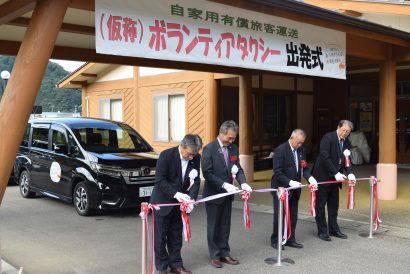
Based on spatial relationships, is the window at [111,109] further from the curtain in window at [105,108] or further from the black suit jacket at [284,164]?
the black suit jacket at [284,164]

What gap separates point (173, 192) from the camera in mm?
4719

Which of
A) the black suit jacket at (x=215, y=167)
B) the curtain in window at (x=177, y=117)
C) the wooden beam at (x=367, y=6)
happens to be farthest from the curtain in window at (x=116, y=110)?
the black suit jacket at (x=215, y=167)

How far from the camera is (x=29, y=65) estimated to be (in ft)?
13.3

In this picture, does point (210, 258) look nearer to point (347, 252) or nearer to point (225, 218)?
point (225, 218)

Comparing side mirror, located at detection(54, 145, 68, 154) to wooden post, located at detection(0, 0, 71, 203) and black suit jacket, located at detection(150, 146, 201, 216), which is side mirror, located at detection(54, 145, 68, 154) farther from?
wooden post, located at detection(0, 0, 71, 203)

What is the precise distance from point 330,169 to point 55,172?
5.19m

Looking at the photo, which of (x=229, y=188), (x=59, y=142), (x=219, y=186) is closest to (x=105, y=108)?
(x=59, y=142)

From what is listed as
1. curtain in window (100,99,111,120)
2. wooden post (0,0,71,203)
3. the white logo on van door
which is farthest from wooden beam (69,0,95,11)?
curtain in window (100,99,111,120)

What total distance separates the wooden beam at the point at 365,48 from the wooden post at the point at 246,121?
3.44 m

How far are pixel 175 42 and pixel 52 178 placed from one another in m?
4.71

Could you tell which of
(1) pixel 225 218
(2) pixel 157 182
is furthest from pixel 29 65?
(1) pixel 225 218

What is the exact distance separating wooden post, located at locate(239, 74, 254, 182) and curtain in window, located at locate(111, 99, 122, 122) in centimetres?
732

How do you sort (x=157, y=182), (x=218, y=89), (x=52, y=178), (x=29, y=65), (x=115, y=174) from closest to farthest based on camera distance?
(x=29, y=65) < (x=157, y=182) < (x=115, y=174) < (x=52, y=178) < (x=218, y=89)

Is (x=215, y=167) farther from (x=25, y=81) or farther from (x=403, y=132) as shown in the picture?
(x=403, y=132)
